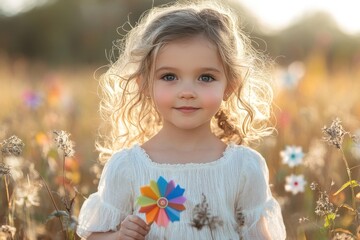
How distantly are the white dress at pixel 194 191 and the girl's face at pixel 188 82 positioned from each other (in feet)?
0.60

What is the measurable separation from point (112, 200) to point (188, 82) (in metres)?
0.54

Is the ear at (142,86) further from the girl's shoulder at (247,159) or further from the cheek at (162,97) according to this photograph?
the girl's shoulder at (247,159)

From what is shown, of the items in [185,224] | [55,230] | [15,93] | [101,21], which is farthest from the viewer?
[101,21]

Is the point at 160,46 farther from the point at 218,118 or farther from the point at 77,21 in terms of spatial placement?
the point at 77,21

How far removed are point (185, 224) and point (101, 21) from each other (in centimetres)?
2598

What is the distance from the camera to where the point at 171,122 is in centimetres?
298

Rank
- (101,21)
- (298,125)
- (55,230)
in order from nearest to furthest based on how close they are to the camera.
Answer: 1. (55,230)
2. (298,125)
3. (101,21)

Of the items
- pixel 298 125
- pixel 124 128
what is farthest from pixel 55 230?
pixel 298 125

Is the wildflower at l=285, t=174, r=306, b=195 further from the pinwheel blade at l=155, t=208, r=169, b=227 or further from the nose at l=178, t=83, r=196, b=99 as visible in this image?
the pinwheel blade at l=155, t=208, r=169, b=227

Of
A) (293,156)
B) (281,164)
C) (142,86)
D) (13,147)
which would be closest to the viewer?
(13,147)

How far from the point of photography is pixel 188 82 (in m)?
2.90

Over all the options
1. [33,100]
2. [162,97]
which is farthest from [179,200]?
[33,100]

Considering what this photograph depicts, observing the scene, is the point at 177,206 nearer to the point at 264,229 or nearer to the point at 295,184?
the point at 264,229

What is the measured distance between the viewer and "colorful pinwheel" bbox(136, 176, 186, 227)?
2.52 metres
